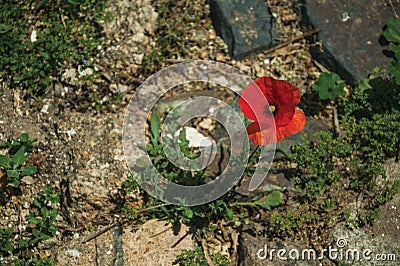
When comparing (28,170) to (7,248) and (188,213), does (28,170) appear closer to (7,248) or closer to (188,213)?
(7,248)

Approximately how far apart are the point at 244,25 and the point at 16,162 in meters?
1.80

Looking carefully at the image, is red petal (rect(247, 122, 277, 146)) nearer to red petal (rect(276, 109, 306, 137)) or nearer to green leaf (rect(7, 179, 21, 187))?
red petal (rect(276, 109, 306, 137))

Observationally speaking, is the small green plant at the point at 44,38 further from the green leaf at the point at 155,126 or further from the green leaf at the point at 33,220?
the green leaf at the point at 33,220

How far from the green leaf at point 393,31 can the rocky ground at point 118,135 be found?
1.68 ft

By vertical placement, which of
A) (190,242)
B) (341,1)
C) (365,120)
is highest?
(341,1)

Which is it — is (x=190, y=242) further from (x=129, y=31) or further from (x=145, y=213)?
(x=129, y=31)

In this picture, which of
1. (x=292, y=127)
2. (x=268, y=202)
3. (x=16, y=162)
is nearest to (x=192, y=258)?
(x=268, y=202)

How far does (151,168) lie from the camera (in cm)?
343

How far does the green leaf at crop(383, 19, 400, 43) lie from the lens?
3775 mm

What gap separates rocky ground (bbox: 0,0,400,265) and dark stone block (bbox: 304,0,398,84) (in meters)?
0.11

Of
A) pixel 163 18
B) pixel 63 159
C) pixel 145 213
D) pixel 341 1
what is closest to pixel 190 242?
pixel 145 213

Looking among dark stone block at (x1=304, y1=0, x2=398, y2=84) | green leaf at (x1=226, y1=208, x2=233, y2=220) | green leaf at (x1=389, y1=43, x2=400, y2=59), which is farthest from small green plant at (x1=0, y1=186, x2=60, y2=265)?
green leaf at (x1=389, y1=43, x2=400, y2=59)

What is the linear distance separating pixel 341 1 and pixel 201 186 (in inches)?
66.7

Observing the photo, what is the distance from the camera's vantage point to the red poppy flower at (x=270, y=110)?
2.81 metres
